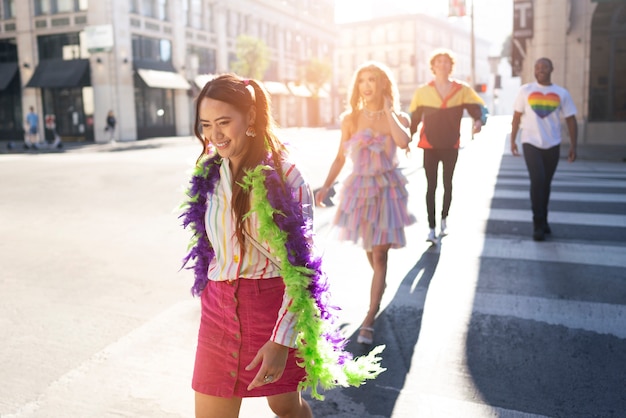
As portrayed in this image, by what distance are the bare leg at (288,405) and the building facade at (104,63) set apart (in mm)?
33483

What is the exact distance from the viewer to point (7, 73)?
36188 millimetres

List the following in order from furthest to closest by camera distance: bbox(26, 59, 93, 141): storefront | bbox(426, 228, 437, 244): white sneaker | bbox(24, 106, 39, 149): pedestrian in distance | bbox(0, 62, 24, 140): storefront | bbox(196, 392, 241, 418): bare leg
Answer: bbox(0, 62, 24, 140): storefront → bbox(26, 59, 93, 141): storefront → bbox(24, 106, 39, 149): pedestrian in distance → bbox(426, 228, 437, 244): white sneaker → bbox(196, 392, 241, 418): bare leg

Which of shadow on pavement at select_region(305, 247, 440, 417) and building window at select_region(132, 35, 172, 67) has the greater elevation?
building window at select_region(132, 35, 172, 67)

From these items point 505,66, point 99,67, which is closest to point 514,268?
point 99,67

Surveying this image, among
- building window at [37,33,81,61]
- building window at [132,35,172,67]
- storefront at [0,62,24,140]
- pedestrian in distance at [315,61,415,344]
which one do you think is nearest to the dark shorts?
pedestrian in distance at [315,61,415,344]

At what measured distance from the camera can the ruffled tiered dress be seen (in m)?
4.29

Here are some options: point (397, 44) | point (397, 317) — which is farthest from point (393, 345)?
point (397, 44)

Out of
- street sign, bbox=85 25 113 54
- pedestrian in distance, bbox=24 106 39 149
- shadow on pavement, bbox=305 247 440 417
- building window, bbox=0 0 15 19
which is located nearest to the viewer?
shadow on pavement, bbox=305 247 440 417

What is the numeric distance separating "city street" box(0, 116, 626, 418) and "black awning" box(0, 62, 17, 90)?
31167mm

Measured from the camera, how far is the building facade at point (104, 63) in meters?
34.0

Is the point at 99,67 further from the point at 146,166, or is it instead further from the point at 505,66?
the point at 505,66

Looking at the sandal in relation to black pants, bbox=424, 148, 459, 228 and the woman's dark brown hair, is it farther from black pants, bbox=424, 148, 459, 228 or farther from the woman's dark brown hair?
black pants, bbox=424, 148, 459, 228

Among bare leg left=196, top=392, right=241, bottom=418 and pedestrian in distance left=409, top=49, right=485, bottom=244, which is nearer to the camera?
bare leg left=196, top=392, right=241, bottom=418

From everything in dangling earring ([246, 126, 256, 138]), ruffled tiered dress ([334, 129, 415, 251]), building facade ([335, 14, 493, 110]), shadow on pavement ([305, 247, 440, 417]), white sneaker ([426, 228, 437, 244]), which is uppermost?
building facade ([335, 14, 493, 110])
